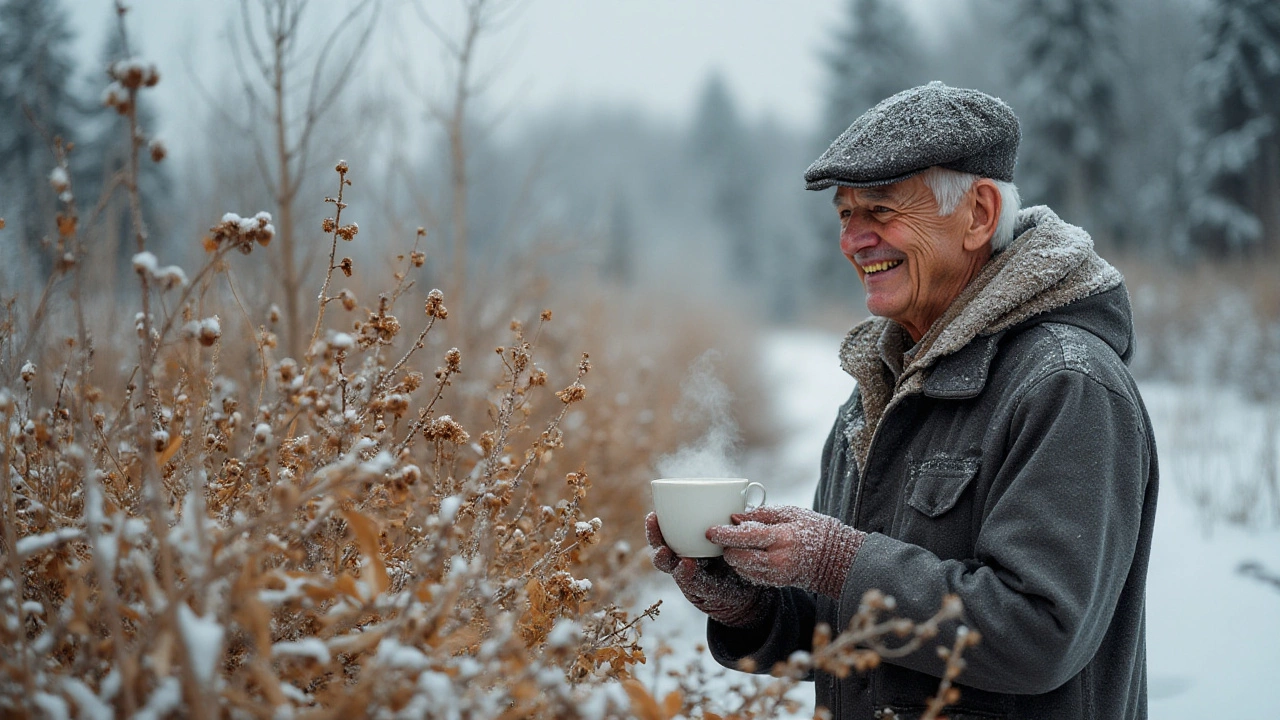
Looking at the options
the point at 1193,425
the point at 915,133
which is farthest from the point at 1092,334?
the point at 1193,425

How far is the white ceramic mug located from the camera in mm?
1675

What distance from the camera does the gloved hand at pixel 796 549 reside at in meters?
1.57

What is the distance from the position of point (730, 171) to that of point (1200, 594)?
42.8 metres

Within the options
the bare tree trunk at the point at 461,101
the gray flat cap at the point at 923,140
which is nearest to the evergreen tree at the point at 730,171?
the bare tree trunk at the point at 461,101

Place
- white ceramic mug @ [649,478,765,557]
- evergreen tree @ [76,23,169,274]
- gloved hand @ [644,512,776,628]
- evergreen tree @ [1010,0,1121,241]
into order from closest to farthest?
white ceramic mug @ [649,478,765,557], gloved hand @ [644,512,776,628], evergreen tree @ [76,23,169,274], evergreen tree @ [1010,0,1121,241]

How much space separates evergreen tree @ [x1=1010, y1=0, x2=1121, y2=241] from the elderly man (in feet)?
67.1

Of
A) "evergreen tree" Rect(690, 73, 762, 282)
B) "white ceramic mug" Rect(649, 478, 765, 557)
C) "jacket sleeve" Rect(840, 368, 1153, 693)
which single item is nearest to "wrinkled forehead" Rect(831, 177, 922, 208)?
"jacket sleeve" Rect(840, 368, 1153, 693)

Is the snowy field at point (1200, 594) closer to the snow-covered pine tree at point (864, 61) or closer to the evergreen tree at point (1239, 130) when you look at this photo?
the evergreen tree at point (1239, 130)

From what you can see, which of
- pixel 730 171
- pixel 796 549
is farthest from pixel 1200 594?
pixel 730 171

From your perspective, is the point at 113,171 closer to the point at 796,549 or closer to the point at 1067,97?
the point at 796,549

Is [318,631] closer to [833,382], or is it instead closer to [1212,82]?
[833,382]

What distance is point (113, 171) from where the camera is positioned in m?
5.42

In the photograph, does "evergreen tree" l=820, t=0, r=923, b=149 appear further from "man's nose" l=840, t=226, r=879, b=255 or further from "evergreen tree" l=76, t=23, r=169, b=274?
"man's nose" l=840, t=226, r=879, b=255

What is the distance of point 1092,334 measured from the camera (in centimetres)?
167
